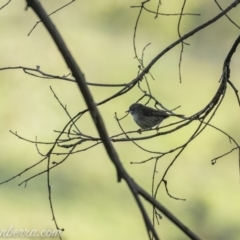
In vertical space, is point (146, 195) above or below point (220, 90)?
below

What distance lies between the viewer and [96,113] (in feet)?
2.48

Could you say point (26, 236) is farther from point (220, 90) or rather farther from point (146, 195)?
point (146, 195)

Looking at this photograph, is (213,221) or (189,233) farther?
(213,221)

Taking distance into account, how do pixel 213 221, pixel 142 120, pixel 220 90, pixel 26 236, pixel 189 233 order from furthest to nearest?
pixel 213 221, pixel 26 236, pixel 142 120, pixel 220 90, pixel 189 233

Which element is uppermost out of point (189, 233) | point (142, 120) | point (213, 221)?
point (142, 120)

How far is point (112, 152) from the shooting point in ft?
2.46

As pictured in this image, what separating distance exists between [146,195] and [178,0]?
2906mm

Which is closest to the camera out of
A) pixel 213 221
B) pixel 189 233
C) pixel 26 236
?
pixel 189 233

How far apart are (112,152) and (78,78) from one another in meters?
0.14

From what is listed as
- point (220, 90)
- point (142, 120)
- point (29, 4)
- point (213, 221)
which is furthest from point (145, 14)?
point (29, 4)

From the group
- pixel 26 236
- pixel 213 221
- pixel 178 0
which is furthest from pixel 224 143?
pixel 26 236

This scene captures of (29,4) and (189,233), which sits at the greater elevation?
(29,4)

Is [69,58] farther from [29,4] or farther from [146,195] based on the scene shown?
[146,195]

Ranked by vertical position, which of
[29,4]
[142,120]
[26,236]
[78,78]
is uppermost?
[142,120]
